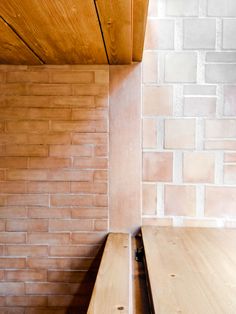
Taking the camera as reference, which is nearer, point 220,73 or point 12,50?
point 12,50

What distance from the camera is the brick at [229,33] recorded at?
1.37 metres

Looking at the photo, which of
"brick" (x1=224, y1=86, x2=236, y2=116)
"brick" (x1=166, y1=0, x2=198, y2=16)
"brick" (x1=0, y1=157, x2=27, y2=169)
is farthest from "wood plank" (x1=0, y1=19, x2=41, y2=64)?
"brick" (x1=224, y1=86, x2=236, y2=116)

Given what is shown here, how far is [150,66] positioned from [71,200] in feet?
2.38

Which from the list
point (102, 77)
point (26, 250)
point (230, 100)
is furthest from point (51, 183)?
point (230, 100)

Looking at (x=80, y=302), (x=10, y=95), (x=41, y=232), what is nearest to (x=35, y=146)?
(x=10, y=95)

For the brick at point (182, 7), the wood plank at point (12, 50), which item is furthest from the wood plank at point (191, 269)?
the brick at point (182, 7)

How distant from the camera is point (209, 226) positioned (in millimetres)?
1394

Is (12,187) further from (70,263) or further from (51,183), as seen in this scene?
(70,263)

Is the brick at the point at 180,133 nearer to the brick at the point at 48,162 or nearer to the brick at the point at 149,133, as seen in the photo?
the brick at the point at 149,133

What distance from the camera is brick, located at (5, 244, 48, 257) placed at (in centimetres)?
140

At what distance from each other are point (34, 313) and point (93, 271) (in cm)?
34

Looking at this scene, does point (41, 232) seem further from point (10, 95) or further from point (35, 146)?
point (10, 95)

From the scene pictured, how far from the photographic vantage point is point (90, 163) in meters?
1.38

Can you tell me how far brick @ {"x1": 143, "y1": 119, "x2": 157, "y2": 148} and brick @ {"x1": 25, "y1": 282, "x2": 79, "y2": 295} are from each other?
2.43 ft
